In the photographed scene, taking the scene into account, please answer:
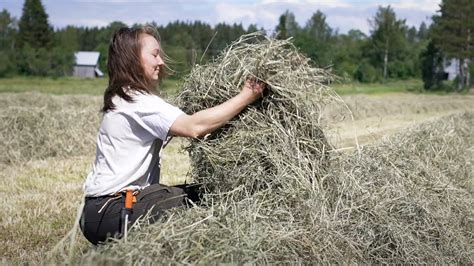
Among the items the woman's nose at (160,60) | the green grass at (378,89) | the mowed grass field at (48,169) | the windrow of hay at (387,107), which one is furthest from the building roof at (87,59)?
the woman's nose at (160,60)

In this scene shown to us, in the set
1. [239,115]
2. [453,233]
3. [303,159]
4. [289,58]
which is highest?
[289,58]

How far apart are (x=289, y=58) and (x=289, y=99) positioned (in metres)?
0.32

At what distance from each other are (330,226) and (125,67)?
175 centimetres

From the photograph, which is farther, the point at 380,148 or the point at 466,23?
the point at 466,23

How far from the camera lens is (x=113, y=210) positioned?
372cm

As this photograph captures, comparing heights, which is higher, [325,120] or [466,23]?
[466,23]

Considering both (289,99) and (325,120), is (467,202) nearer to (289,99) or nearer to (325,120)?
(325,120)

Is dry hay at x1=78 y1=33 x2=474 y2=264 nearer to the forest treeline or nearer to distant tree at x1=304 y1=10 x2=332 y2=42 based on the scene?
the forest treeline

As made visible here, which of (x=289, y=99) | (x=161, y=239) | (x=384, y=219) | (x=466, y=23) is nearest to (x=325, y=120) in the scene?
(x=289, y=99)

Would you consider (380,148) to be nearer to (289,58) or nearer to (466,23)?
(289,58)

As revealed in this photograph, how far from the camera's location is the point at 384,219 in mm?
4156

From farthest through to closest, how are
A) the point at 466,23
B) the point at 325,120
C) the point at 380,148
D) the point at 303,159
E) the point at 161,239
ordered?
the point at 466,23 < the point at 380,148 < the point at 325,120 < the point at 303,159 < the point at 161,239

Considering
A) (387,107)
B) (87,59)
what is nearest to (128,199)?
(387,107)

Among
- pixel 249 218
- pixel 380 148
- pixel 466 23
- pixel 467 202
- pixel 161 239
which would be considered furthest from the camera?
pixel 466 23
